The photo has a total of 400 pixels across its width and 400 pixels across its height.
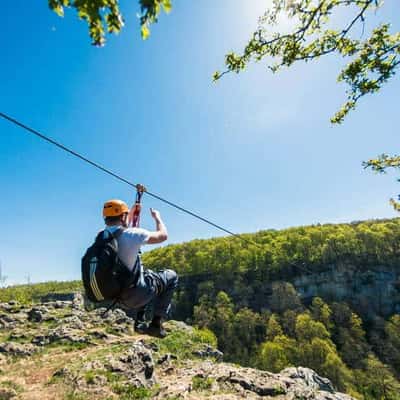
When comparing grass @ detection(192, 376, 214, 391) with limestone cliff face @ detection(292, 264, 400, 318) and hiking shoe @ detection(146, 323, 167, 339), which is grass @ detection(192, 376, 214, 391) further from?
limestone cliff face @ detection(292, 264, 400, 318)

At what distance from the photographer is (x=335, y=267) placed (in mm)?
98438

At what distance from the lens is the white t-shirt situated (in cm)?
357

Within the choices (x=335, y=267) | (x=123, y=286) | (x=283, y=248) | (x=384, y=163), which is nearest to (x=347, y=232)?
(x=335, y=267)

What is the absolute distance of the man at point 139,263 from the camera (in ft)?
11.8

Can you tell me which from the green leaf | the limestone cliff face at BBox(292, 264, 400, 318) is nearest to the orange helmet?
the green leaf

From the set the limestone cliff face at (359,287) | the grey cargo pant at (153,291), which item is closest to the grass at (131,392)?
the grey cargo pant at (153,291)

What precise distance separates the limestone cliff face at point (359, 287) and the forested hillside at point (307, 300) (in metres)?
0.32

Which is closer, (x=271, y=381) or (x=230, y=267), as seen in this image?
(x=271, y=381)

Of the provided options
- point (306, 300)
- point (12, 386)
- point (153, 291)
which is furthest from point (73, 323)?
point (306, 300)

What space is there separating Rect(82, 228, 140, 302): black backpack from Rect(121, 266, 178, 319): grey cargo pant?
40 cm

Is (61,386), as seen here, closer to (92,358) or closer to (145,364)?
(92,358)

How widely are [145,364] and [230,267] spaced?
9665cm

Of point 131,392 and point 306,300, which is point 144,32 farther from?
point 306,300

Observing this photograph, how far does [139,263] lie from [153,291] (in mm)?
625
